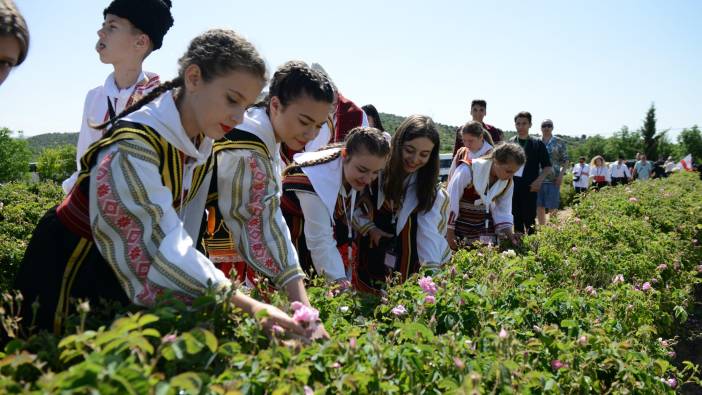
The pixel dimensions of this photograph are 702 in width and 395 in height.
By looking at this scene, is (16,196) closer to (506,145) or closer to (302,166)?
(302,166)

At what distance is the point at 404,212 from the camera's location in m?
3.64

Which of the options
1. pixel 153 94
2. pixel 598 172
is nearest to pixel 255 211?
pixel 153 94

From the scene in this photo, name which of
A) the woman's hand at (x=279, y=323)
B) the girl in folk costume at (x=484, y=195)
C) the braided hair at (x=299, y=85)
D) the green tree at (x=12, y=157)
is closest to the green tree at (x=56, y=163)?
the green tree at (x=12, y=157)

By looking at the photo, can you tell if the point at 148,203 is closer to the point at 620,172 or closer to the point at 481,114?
the point at 481,114

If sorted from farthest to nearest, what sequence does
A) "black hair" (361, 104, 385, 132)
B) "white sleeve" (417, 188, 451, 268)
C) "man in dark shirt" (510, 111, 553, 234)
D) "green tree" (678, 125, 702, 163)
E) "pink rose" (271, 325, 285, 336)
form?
"green tree" (678, 125, 702, 163), "man in dark shirt" (510, 111, 553, 234), "black hair" (361, 104, 385, 132), "white sleeve" (417, 188, 451, 268), "pink rose" (271, 325, 285, 336)

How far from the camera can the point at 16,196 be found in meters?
6.19

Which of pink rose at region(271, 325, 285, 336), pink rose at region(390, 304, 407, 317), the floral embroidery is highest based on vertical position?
the floral embroidery

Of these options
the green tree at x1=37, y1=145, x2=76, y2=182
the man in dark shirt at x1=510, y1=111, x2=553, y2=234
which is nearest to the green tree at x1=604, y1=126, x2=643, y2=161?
the green tree at x1=37, y1=145, x2=76, y2=182

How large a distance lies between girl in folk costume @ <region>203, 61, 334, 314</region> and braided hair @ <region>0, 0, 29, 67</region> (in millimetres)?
739

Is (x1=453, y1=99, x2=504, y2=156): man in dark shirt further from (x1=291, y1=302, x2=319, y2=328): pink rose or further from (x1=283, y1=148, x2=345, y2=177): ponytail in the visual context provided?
(x1=291, y1=302, x2=319, y2=328): pink rose

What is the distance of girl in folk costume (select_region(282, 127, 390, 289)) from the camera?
121 inches

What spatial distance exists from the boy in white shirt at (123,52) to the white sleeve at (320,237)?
1.02 meters

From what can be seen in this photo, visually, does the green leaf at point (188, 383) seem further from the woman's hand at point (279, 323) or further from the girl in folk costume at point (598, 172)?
the girl in folk costume at point (598, 172)

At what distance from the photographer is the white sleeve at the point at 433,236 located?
351cm
